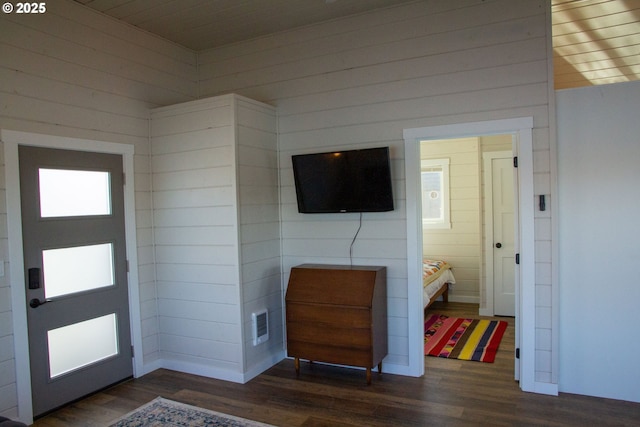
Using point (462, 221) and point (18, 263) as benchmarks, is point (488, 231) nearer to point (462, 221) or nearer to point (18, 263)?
point (462, 221)

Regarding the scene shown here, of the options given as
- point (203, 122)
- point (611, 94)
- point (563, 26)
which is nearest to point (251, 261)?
point (203, 122)

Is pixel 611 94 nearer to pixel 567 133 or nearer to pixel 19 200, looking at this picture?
pixel 567 133

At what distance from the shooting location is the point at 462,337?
4.92 m

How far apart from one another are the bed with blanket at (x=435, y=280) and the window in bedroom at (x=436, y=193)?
63 centimetres

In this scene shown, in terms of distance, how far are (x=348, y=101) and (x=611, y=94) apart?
2.04m

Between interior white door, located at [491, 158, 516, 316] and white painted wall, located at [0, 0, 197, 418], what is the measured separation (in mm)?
3914

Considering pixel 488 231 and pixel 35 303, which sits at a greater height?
pixel 488 231

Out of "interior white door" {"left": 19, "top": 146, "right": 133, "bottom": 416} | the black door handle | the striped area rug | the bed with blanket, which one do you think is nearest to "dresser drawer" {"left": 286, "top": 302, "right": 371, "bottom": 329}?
the striped area rug

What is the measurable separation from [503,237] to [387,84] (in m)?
2.97

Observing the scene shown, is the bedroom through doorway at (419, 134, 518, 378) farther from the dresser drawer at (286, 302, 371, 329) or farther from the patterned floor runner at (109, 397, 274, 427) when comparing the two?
the patterned floor runner at (109, 397, 274, 427)

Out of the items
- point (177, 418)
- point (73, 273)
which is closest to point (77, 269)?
point (73, 273)

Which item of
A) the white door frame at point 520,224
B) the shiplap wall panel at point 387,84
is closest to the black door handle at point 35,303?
the shiplap wall panel at point 387,84

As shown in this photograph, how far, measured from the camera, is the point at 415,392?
357cm

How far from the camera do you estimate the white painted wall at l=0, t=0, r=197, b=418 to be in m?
3.13
